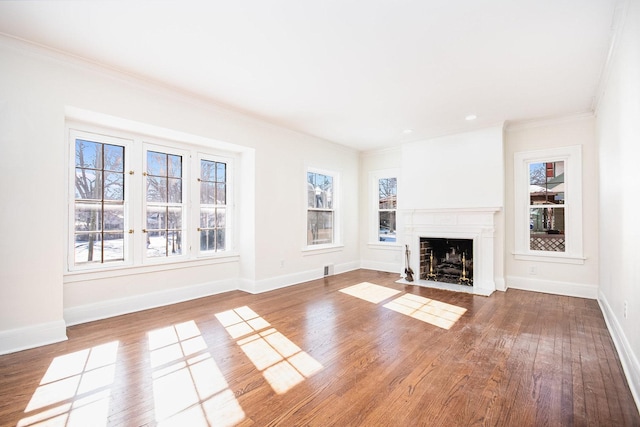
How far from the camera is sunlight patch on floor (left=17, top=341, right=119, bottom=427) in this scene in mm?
1785

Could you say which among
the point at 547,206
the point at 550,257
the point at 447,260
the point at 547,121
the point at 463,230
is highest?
the point at 547,121

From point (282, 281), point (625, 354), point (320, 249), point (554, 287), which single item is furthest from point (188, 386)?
point (554, 287)

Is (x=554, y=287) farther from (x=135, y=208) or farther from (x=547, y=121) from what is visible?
(x=135, y=208)

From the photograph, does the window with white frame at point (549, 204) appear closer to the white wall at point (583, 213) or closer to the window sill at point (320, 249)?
the white wall at point (583, 213)

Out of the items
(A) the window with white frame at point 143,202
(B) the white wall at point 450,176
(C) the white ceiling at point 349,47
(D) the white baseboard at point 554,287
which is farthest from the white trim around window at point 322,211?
(D) the white baseboard at point 554,287

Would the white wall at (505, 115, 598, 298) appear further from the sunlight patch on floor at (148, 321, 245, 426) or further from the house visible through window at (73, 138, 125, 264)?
the house visible through window at (73, 138, 125, 264)

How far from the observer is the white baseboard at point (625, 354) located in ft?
6.57

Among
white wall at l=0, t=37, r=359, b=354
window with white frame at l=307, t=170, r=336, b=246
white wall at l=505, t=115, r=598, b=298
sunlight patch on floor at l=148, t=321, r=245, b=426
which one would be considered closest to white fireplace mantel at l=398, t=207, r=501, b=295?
white wall at l=505, t=115, r=598, b=298

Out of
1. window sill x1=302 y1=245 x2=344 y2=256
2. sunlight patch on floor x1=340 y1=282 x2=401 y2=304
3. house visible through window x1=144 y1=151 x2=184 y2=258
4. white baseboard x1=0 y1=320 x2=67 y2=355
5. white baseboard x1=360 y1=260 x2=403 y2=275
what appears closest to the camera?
white baseboard x1=0 y1=320 x2=67 y2=355

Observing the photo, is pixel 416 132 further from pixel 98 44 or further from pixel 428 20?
pixel 98 44

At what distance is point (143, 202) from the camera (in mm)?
3928

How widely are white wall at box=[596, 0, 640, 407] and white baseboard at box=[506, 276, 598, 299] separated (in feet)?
3.93

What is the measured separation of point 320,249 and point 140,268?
3.07 m

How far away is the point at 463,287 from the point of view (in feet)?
16.6
